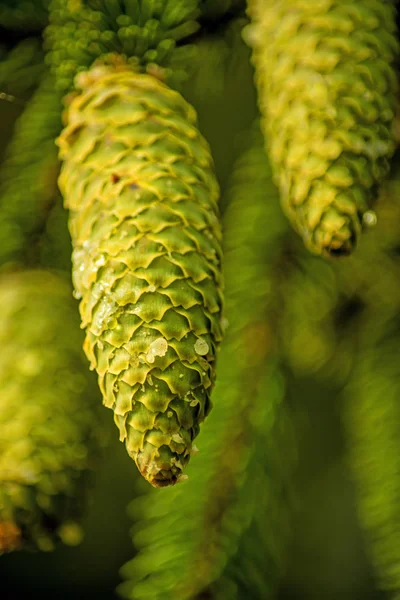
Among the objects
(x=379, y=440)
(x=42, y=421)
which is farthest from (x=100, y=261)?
(x=379, y=440)

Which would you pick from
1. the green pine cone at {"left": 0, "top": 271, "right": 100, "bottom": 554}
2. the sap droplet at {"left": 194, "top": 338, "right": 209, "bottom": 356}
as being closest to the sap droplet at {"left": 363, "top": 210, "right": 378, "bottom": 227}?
the sap droplet at {"left": 194, "top": 338, "right": 209, "bottom": 356}

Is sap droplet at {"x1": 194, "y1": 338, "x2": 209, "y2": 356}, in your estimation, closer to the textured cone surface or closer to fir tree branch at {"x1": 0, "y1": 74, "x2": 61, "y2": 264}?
the textured cone surface

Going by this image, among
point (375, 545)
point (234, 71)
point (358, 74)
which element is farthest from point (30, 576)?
point (358, 74)

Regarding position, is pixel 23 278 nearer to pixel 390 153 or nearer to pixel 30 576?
pixel 390 153

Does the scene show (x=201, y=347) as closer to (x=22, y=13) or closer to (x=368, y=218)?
(x=368, y=218)

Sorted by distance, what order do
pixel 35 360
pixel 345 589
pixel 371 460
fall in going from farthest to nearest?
pixel 345 589, pixel 371 460, pixel 35 360

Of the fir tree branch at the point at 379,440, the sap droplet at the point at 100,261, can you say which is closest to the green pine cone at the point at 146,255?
the sap droplet at the point at 100,261

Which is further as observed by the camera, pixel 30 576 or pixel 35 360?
pixel 30 576
